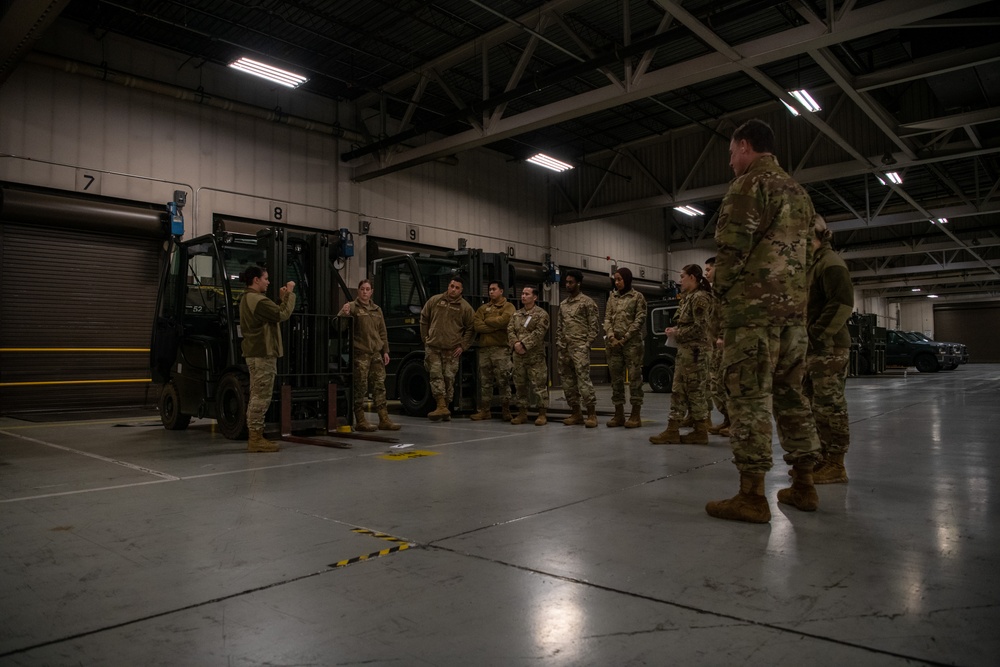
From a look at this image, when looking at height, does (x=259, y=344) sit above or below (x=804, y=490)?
above

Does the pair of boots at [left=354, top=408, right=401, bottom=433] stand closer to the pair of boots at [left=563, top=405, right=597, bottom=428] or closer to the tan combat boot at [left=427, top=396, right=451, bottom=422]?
the tan combat boot at [left=427, top=396, right=451, bottom=422]

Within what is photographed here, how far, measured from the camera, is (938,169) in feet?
54.5

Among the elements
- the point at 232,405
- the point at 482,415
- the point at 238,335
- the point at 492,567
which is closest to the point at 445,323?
the point at 482,415

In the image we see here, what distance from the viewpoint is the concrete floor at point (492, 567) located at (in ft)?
5.57

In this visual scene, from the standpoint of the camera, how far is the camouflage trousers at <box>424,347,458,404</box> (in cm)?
802

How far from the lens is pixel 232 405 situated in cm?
641

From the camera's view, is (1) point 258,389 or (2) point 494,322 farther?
(2) point 494,322

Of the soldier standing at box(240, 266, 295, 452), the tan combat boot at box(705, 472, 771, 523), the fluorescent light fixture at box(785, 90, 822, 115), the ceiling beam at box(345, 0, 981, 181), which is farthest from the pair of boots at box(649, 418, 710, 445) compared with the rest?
the fluorescent light fixture at box(785, 90, 822, 115)

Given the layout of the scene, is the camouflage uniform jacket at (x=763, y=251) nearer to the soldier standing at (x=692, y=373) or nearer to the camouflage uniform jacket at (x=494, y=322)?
the soldier standing at (x=692, y=373)

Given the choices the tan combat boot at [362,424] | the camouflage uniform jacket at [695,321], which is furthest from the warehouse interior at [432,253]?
the camouflage uniform jacket at [695,321]

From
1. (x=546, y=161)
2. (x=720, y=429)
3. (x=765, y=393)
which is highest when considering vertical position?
(x=546, y=161)

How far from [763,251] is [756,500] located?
3.94 ft

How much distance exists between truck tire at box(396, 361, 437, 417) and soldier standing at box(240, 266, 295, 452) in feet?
11.0

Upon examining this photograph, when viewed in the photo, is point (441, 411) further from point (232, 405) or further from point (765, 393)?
point (765, 393)
